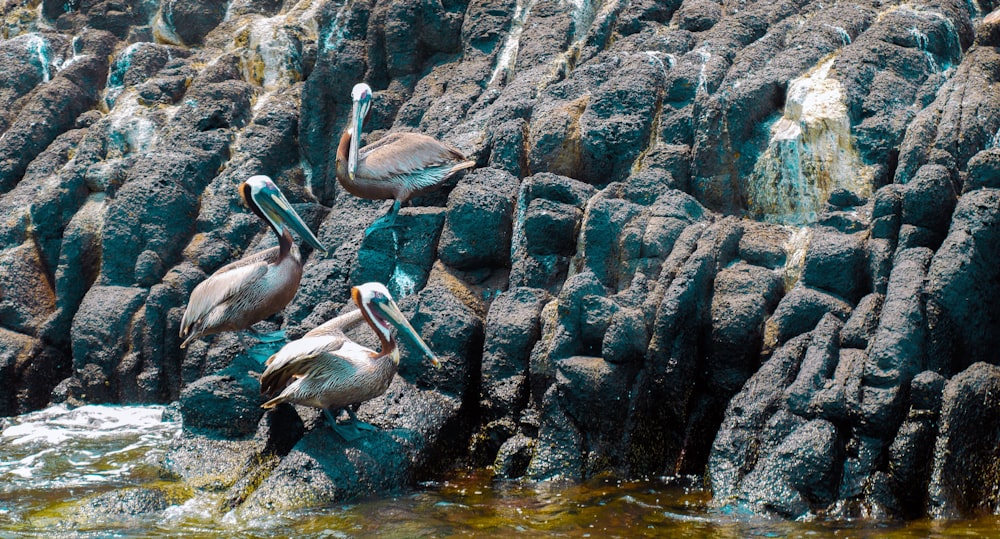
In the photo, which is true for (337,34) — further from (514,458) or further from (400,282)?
(514,458)

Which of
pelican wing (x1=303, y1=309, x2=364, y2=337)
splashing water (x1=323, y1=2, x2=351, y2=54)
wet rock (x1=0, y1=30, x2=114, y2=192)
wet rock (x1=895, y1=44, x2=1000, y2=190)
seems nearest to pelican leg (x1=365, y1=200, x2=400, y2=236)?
pelican wing (x1=303, y1=309, x2=364, y2=337)

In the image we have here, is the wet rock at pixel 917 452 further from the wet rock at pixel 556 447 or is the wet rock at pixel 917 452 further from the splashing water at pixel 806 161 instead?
the splashing water at pixel 806 161

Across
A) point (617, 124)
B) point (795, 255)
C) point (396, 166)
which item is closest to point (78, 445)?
point (396, 166)

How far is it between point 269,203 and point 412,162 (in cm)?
155

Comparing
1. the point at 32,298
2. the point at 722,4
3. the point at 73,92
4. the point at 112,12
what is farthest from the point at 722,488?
the point at 112,12

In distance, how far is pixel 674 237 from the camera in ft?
30.2

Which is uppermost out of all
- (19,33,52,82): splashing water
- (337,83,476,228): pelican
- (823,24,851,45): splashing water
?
(19,33,52,82): splashing water

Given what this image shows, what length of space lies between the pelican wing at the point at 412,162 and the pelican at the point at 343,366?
2.14m

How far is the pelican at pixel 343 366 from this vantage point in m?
8.25

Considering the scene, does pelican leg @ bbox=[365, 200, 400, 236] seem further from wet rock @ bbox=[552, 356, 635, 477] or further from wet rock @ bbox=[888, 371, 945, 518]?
wet rock @ bbox=[888, 371, 945, 518]

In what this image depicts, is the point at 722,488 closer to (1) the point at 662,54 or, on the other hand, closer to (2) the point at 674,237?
(2) the point at 674,237

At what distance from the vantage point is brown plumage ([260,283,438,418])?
8.25 m

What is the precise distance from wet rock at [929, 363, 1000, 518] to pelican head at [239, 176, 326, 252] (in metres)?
5.87

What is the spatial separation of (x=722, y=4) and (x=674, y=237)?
14.1 ft
